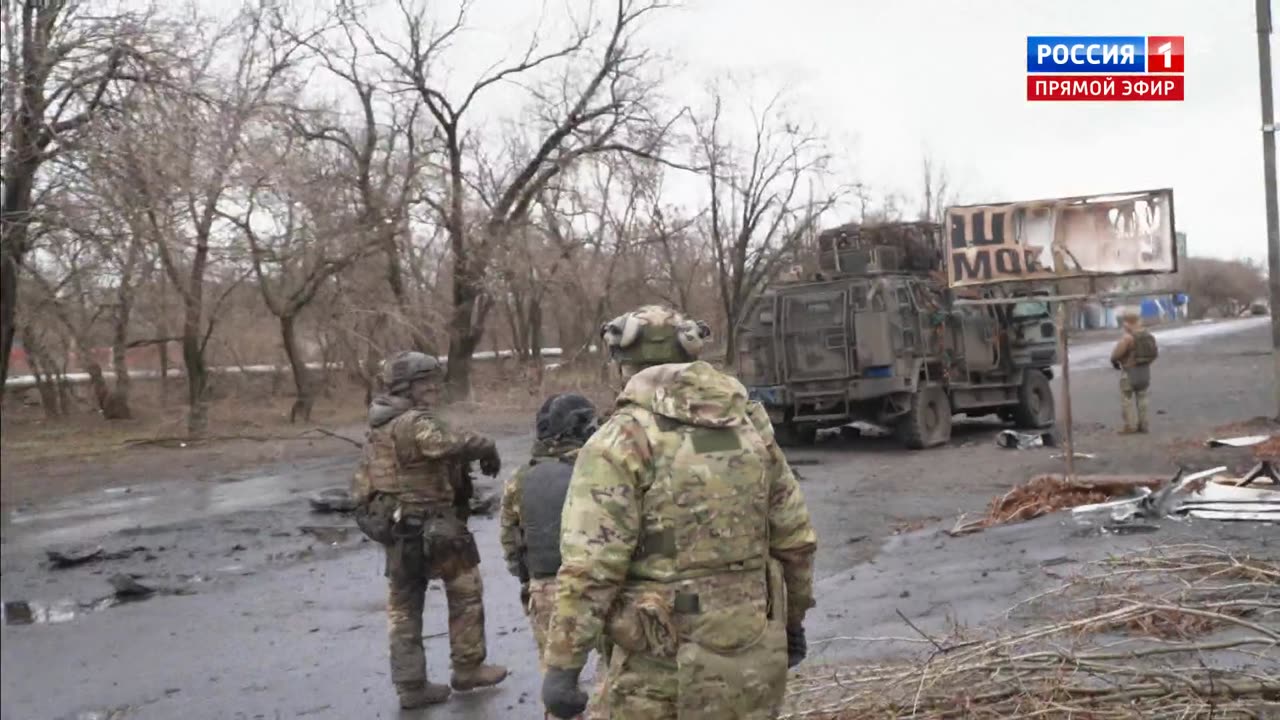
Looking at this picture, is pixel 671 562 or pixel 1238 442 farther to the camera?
pixel 1238 442

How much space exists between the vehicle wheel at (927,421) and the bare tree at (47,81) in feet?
32.7

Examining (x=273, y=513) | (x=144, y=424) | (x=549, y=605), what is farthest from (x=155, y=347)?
(x=549, y=605)

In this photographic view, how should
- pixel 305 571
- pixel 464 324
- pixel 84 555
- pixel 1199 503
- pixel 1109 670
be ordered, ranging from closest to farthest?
1. pixel 1109 670
2. pixel 1199 503
3. pixel 305 571
4. pixel 84 555
5. pixel 464 324

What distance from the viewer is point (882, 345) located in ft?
50.4

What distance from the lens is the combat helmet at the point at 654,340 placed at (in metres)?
3.39

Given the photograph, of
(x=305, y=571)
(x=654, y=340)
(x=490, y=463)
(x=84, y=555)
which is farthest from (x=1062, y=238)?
(x=84, y=555)

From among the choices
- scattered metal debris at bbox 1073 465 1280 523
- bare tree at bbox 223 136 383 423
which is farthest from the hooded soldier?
bare tree at bbox 223 136 383 423

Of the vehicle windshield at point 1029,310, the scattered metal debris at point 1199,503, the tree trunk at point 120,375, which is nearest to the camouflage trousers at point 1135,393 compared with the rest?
the vehicle windshield at point 1029,310

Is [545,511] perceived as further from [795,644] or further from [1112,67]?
[1112,67]

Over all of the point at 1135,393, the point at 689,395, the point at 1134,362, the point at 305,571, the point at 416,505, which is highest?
the point at 689,395

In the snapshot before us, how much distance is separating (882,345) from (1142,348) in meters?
3.19

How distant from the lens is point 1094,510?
873cm

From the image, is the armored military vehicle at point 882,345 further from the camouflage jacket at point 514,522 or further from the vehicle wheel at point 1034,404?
the camouflage jacket at point 514,522

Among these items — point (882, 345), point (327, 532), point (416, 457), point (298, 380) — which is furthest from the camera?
point (298, 380)
